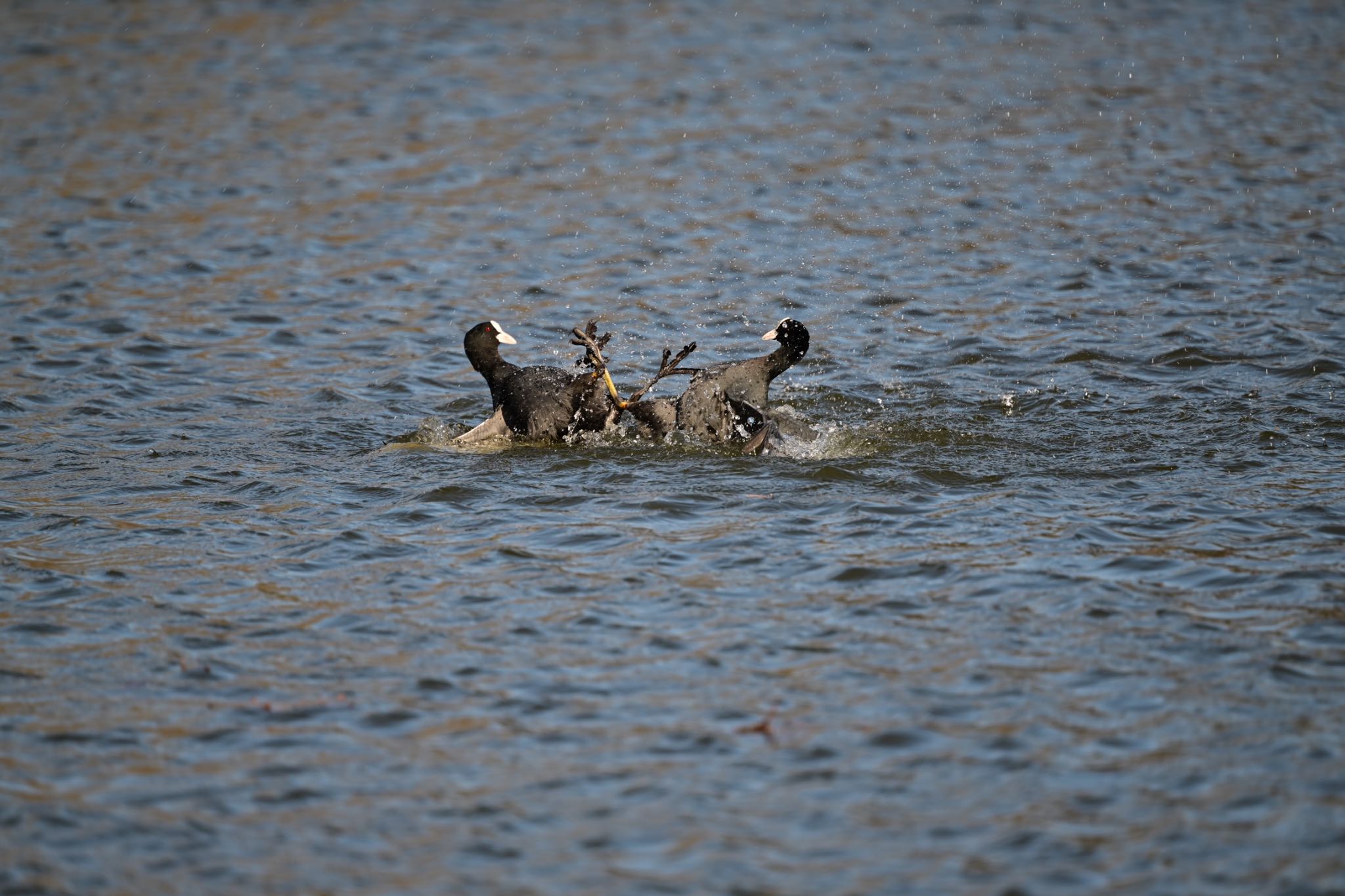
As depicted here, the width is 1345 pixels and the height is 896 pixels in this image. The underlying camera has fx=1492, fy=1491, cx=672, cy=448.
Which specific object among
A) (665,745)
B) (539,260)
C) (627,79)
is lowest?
(665,745)

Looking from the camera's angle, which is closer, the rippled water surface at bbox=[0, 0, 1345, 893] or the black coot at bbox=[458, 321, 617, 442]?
the rippled water surface at bbox=[0, 0, 1345, 893]

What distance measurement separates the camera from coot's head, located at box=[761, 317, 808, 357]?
8.69m

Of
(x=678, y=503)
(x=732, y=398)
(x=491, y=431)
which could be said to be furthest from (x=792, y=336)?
(x=491, y=431)

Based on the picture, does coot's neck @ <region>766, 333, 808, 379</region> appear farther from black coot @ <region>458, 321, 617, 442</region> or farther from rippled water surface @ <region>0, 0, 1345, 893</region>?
black coot @ <region>458, 321, 617, 442</region>

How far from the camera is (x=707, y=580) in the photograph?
6969 mm

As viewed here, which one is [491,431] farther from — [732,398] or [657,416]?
[732,398]

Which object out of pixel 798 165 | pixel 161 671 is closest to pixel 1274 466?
pixel 161 671

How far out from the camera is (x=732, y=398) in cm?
884

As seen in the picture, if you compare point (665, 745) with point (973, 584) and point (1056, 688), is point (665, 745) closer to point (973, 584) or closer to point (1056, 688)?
point (1056, 688)

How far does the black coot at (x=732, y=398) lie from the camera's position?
8.83 meters

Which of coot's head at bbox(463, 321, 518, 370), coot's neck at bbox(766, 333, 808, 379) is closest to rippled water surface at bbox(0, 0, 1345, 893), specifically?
coot's neck at bbox(766, 333, 808, 379)

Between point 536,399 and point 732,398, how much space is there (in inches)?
46.7

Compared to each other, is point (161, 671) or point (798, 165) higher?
point (798, 165)

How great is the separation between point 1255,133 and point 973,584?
12314 mm
